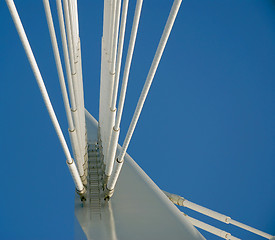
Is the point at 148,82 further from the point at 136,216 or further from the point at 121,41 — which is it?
the point at 136,216

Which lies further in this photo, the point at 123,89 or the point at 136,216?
the point at 136,216

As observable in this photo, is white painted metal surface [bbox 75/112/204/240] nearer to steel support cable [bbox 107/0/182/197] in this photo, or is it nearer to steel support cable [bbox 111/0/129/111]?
steel support cable [bbox 107/0/182/197]

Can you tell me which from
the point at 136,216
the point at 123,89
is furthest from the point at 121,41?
the point at 136,216

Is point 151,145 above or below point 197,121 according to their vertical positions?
below

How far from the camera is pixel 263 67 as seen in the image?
3.43 metres

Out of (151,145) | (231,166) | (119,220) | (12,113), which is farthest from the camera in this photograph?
(231,166)

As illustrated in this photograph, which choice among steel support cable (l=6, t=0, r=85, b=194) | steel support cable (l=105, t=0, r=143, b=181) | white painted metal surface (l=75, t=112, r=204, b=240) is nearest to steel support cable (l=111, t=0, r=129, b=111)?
steel support cable (l=105, t=0, r=143, b=181)

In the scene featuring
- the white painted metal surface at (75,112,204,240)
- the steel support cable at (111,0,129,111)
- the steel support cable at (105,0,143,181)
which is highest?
the steel support cable at (111,0,129,111)

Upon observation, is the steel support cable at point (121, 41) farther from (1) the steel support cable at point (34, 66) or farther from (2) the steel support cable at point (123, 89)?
(1) the steel support cable at point (34, 66)

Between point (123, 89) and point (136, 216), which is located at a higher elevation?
point (123, 89)

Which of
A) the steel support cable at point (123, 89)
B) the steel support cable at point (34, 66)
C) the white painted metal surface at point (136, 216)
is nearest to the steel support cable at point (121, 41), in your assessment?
the steel support cable at point (123, 89)

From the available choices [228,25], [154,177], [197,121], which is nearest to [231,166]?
[197,121]

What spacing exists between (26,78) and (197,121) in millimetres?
1544

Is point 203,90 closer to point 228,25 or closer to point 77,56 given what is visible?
point 228,25
